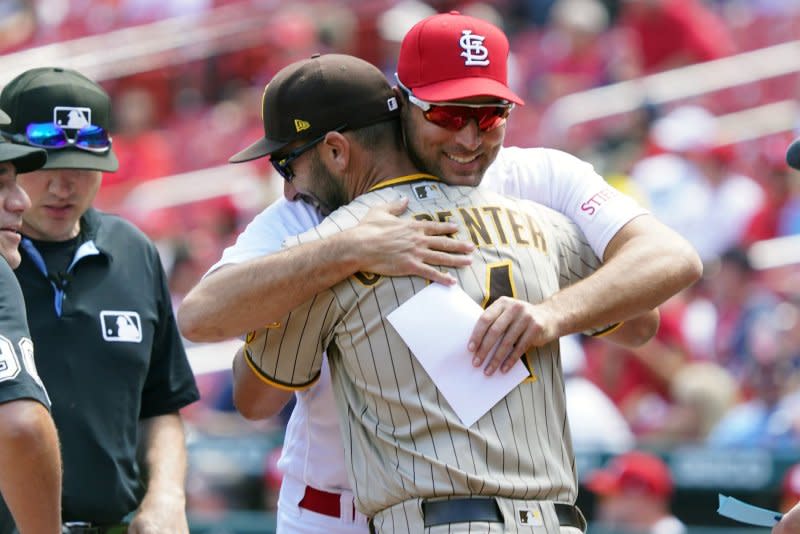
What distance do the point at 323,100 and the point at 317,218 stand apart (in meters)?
0.35

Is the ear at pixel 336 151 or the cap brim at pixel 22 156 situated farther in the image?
the ear at pixel 336 151

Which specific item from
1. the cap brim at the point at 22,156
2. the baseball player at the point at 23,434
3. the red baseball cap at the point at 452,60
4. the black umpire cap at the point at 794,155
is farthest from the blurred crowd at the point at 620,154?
the baseball player at the point at 23,434

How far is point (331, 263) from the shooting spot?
10.3 feet

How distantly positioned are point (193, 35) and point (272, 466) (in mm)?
6631

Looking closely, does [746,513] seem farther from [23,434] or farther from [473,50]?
[23,434]

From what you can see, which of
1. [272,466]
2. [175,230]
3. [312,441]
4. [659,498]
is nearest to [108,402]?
[312,441]

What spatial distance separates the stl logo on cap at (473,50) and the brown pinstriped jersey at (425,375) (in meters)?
0.30

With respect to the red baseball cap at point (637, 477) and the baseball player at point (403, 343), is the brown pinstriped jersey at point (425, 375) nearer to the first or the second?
the baseball player at point (403, 343)

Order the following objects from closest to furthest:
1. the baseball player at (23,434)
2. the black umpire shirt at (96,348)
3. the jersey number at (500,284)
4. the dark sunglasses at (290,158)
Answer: the baseball player at (23,434) < the jersey number at (500,284) < the dark sunglasses at (290,158) < the black umpire shirt at (96,348)

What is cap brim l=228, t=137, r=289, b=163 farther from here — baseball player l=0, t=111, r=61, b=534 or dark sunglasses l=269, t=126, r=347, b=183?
baseball player l=0, t=111, r=61, b=534

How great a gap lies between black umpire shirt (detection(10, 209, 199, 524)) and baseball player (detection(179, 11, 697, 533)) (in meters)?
0.47

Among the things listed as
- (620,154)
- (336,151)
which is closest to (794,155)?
(336,151)

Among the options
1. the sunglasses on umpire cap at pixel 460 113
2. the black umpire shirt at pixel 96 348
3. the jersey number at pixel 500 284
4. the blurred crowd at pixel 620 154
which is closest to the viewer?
the jersey number at pixel 500 284

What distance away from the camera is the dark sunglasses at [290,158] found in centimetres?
344
